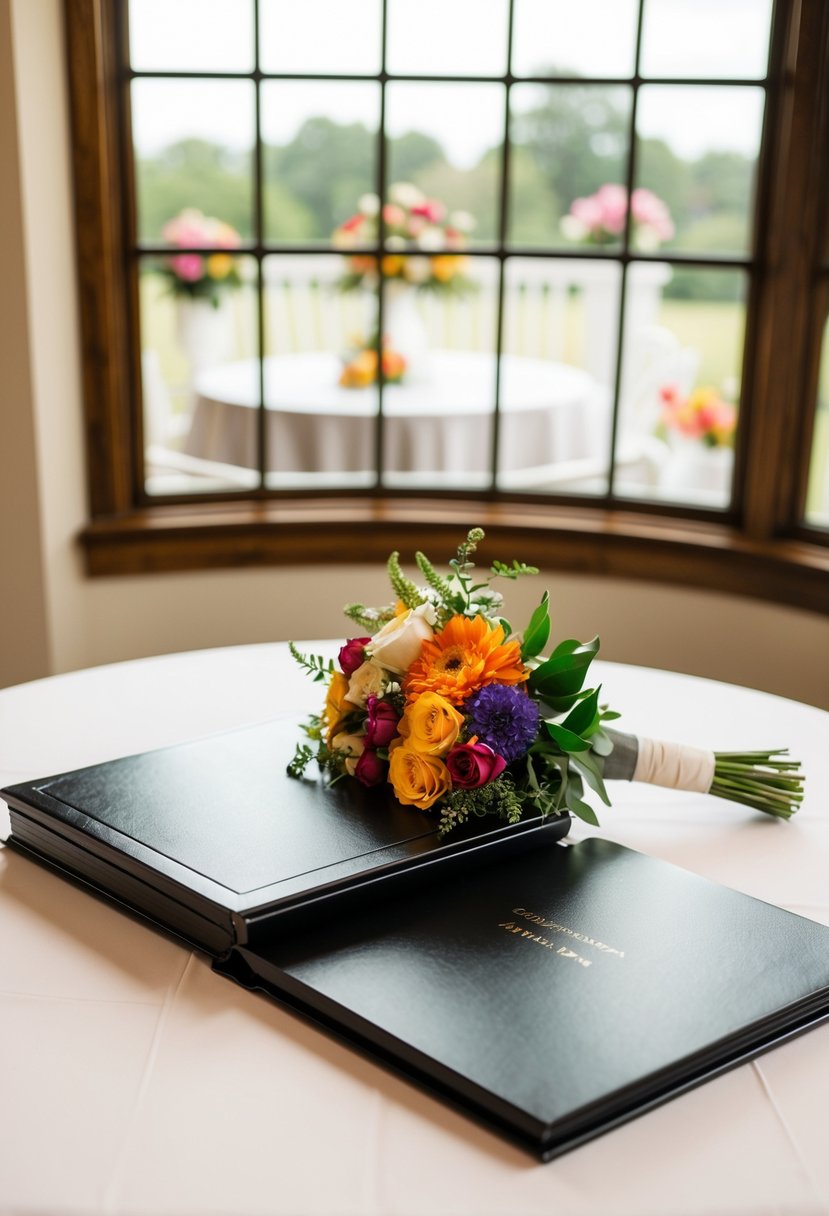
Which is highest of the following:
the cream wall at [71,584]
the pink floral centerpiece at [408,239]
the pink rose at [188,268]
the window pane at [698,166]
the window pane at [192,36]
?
Answer: the window pane at [192,36]

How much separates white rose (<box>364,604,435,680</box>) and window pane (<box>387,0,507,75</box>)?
173 centimetres

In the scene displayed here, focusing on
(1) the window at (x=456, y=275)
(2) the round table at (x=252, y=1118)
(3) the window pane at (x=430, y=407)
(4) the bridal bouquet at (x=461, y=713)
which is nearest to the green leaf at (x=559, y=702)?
(4) the bridal bouquet at (x=461, y=713)

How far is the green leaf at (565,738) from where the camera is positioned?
1.19m

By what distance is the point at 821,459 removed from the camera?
2.55 m

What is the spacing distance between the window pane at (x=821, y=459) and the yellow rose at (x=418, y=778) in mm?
1637

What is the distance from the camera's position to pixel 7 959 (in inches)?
39.9

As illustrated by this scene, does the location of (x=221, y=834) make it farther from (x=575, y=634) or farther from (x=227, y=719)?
(x=575, y=634)

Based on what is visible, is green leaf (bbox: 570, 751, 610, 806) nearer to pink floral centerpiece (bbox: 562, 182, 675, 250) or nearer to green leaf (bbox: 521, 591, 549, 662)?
green leaf (bbox: 521, 591, 549, 662)

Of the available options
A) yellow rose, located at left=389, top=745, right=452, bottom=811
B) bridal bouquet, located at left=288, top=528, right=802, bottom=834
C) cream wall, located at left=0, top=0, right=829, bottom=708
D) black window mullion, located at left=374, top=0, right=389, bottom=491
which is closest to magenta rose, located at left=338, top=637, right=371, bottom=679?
bridal bouquet, located at left=288, top=528, right=802, bottom=834

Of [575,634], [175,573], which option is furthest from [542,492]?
[175,573]

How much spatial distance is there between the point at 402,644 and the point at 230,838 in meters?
0.25

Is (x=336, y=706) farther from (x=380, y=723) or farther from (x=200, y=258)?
(x=200, y=258)

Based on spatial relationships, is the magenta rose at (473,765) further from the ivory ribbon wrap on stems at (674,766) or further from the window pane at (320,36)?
the window pane at (320,36)

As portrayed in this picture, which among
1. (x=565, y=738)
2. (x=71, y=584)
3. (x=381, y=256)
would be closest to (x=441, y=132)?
(x=381, y=256)
